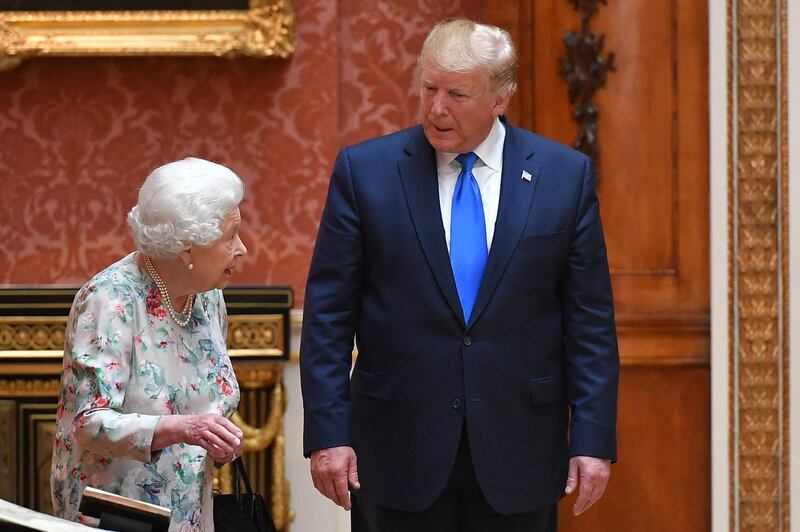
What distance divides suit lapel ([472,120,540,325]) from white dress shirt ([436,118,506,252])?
0.07ft

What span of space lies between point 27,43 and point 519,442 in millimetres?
2165

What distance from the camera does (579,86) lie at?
397 centimetres

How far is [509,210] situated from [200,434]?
0.82 meters

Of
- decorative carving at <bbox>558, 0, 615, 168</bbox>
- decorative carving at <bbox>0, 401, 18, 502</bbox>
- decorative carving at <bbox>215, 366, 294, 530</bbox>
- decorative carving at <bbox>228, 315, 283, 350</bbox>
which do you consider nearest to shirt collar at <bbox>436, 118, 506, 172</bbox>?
decorative carving at <bbox>558, 0, 615, 168</bbox>

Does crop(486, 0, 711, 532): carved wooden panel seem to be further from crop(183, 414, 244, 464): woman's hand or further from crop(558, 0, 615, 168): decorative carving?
crop(183, 414, 244, 464): woman's hand

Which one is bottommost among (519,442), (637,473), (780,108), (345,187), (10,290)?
(637,473)

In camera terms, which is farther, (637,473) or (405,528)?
(637,473)

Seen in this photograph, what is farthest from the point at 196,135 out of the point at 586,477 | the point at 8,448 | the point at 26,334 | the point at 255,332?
the point at 586,477

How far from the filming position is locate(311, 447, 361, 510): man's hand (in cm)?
262

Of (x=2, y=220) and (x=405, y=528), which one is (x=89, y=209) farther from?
(x=405, y=528)

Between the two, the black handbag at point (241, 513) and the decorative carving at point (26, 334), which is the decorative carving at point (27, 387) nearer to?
the decorative carving at point (26, 334)

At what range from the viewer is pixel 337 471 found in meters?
2.62

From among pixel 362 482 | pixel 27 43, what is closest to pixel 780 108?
pixel 362 482

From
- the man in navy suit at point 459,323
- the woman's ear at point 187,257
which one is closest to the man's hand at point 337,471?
the man in navy suit at point 459,323
